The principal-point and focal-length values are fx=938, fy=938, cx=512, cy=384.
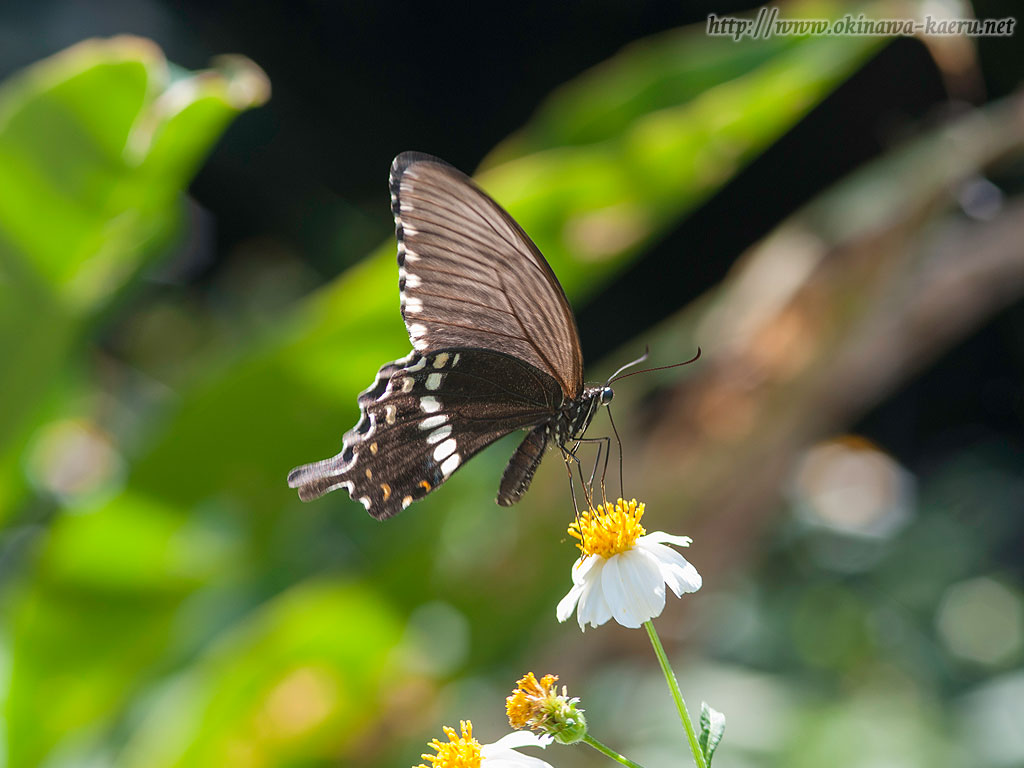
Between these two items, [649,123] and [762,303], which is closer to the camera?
[649,123]

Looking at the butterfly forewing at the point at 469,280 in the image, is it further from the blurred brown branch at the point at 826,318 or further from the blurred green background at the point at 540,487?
the blurred brown branch at the point at 826,318

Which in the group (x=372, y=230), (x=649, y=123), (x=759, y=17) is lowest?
(x=649, y=123)

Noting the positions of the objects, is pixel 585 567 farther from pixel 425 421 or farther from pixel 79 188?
pixel 79 188

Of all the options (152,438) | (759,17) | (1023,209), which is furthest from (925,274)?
(152,438)

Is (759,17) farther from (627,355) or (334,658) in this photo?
(334,658)

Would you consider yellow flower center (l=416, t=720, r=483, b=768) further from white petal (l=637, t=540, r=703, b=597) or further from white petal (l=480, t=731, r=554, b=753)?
white petal (l=637, t=540, r=703, b=597)

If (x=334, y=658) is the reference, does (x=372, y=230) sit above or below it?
above

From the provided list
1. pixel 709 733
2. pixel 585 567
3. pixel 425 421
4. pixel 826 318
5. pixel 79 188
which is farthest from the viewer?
pixel 826 318

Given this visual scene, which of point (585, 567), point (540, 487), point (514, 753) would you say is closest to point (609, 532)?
point (585, 567)
